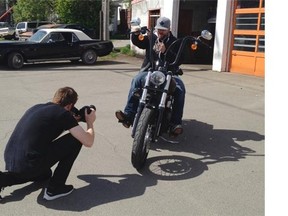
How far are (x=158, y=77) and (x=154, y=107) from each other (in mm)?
363

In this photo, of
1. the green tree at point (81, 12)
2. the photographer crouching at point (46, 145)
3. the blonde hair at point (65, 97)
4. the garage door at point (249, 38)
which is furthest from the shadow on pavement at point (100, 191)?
the green tree at point (81, 12)

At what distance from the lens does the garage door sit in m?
11.3

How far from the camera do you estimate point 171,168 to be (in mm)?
4398

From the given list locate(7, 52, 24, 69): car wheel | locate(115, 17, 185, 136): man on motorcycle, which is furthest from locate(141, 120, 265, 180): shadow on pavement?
locate(7, 52, 24, 69): car wheel

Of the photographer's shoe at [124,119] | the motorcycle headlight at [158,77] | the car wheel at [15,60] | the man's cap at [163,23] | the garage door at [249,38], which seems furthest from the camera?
the car wheel at [15,60]

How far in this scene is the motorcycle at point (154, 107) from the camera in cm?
419

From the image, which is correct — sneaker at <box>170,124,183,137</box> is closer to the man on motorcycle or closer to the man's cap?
the man on motorcycle

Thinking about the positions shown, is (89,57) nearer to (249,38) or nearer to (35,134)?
(249,38)

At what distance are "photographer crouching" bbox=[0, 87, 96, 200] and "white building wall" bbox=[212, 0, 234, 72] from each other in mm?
9530

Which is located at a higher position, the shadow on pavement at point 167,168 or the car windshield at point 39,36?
the car windshield at point 39,36

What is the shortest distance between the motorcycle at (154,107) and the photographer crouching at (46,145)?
73cm

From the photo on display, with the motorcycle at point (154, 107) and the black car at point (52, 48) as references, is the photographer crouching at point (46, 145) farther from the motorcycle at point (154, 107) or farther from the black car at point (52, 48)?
the black car at point (52, 48)
